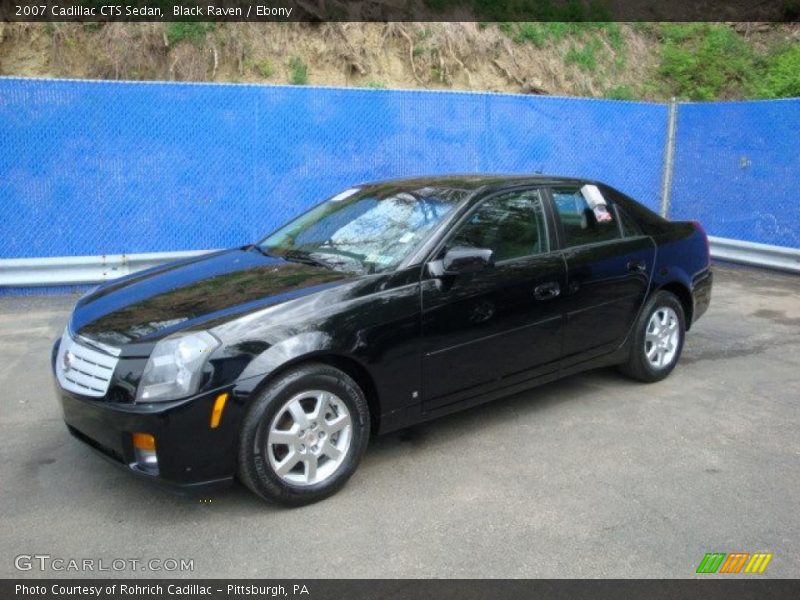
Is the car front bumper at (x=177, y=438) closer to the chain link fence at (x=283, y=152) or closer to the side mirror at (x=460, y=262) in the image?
the side mirror at (x=460, y=262)

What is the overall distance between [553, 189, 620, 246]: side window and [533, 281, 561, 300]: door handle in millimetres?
362

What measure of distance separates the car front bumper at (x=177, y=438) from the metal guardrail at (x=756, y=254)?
8527 millimetres

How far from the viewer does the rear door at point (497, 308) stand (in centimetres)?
394

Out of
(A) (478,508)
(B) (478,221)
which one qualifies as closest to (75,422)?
(A) (478,508)

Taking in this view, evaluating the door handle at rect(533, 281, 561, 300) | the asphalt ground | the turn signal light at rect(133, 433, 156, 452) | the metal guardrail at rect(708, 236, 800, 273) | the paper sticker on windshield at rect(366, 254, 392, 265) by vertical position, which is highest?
the paper sticker on windshield at rect(366, 254, 392, 265)

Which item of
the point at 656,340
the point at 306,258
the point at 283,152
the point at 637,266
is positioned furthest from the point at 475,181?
the point at 283,152

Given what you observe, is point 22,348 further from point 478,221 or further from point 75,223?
point 478,221

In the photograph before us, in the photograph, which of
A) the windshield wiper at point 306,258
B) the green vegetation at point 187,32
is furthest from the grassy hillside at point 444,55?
the windshield wiper at point 306,258

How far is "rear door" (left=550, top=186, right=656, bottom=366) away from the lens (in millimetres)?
4621

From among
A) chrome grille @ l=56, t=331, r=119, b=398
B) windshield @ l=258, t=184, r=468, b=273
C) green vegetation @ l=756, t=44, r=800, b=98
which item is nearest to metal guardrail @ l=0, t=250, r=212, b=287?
windshield @ l=258, t=184, r=468, b=273

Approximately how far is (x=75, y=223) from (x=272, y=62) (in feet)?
17.9

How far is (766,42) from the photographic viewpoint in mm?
16656

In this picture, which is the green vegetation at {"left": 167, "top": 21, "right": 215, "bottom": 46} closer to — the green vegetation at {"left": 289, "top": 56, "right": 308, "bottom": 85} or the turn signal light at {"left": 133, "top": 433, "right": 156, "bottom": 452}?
the green vegetation at {"left": 289, "top": 56, "right": 308, "bottom": 85}

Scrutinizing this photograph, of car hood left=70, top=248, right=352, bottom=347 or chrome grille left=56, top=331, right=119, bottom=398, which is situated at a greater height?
car hood left=70, top=248, right=352, bottom=347
